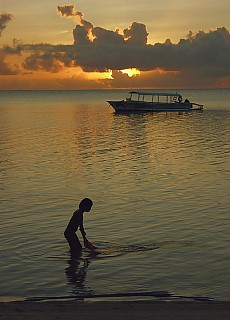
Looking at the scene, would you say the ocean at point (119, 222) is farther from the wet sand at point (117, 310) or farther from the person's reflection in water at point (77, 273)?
the wet sand at point (117, 310)

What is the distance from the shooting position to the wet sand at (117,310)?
28.2ft

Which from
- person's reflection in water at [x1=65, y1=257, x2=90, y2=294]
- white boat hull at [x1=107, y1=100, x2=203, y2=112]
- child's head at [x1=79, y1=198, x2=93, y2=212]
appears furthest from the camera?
white boat hull at [x1=107, y1=100, x2=203, y2=112]

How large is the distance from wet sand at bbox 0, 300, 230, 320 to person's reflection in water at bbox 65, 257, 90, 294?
139 inches

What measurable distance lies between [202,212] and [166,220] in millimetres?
2105

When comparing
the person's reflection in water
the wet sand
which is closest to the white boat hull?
the person's reflection in water

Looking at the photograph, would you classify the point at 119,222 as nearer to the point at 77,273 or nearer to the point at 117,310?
the point at 77,273

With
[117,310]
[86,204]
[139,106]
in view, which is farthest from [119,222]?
[139,106]

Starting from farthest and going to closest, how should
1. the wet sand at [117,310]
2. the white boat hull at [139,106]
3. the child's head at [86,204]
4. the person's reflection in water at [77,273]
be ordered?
the white boat hull at [139,106]
the child's head at [86,204]
the person's reflection in water at [77,273]
the wet sand at [117,310]

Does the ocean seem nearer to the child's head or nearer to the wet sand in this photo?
the child's head

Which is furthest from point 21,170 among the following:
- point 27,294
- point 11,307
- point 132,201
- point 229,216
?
point 11,307

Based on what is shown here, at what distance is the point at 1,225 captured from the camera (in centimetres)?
1934

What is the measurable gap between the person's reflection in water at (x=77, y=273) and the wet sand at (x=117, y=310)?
3.54m

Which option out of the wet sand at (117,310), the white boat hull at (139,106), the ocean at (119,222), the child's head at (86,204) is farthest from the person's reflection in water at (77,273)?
the white boat hull at (139,106)

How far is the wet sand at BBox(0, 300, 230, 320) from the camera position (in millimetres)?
8586
